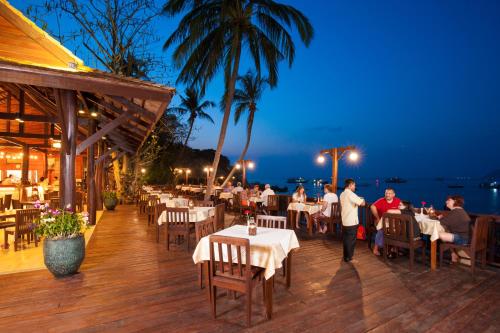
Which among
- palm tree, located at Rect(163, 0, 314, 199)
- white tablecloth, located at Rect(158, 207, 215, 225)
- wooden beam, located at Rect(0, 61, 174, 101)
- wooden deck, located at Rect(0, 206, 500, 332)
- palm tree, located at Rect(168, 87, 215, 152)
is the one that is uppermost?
palm tree, located at Rect(168, 87, 215, 152)

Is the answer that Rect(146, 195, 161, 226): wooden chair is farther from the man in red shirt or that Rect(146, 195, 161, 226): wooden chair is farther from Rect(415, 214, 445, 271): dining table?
A: Rect(415, 214, 445, 271): dining table

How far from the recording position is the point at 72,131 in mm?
5234

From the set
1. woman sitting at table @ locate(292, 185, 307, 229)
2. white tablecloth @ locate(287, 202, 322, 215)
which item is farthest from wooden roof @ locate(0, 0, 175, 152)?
woman sitting at table @ locate(292, 185, 307, 229)

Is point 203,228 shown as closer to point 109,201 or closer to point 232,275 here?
point 232,275

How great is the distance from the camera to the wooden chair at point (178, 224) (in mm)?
5836

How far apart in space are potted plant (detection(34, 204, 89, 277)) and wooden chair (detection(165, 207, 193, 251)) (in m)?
1.82

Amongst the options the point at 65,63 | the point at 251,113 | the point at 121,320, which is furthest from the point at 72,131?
the point at 251,113

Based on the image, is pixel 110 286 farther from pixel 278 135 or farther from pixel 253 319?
pixel 278 135

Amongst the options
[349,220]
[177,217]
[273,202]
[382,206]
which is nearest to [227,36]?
[273,202]

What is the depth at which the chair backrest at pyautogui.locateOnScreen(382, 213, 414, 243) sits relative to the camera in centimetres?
488

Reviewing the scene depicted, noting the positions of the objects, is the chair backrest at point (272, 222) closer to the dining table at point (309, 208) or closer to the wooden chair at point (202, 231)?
the wooden chair at point (202, 231)

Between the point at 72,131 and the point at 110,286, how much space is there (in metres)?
2.85

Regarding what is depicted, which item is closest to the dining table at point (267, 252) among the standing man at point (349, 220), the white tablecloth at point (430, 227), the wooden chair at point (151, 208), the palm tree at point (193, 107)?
the standing man at point (349, 220)

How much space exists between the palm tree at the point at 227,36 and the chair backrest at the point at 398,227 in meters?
5.53
